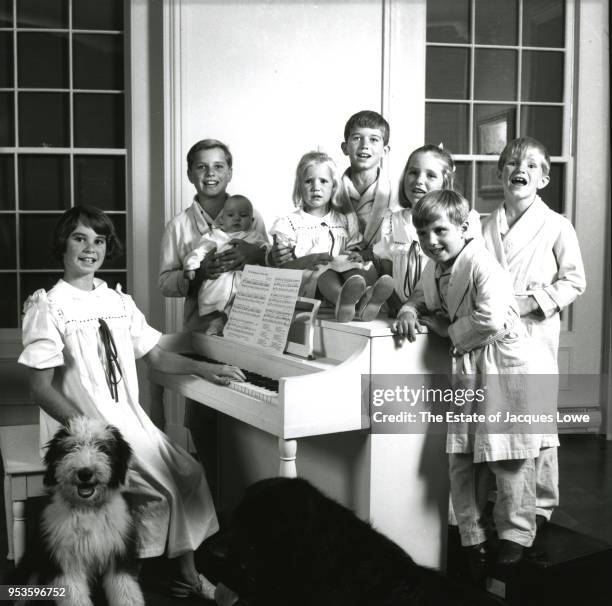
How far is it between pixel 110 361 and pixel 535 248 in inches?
67.0

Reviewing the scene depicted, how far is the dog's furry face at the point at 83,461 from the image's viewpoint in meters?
1.99

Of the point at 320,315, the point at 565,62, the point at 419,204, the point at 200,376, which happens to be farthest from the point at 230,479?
the point at 565,62

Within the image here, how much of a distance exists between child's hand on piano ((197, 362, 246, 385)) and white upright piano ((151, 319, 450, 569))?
3cm

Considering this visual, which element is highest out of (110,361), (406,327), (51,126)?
(51,126)

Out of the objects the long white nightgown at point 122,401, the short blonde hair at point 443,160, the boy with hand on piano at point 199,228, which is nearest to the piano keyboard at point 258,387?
the long white nightgown at point 122,401

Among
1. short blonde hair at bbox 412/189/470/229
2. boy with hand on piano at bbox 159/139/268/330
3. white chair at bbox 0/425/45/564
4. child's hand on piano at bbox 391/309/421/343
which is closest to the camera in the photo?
short blonde hair at bbox 412/189/470/229

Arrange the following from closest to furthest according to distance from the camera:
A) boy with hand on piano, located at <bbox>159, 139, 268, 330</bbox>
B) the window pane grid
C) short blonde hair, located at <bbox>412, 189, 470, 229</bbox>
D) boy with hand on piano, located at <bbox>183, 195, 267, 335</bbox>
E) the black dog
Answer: the black dog → short blonde hair, located at <bbox>412, 189, 470, 229</bbox> → boy with hand on piano, located at <bbox>183, 195, 267, 335</bbox> → boy with hand on piano, located at <bbox>159, 139, 268, 330</bbox> → the window pane grid

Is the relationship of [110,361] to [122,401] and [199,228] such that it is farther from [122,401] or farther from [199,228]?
[199,228]

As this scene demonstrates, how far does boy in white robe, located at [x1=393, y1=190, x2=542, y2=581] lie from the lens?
93.9 inches

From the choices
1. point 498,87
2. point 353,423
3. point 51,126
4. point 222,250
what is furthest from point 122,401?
point 498,87

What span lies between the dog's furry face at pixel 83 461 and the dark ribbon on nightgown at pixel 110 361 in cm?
47

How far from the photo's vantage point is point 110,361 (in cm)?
250

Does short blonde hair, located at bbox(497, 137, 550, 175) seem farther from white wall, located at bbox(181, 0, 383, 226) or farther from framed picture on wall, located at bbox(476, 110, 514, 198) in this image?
framed picture on wall, located at bbox(476, 110, 514, 198)

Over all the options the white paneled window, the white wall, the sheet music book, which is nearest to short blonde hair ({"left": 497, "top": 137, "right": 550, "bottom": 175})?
the sheet music book
